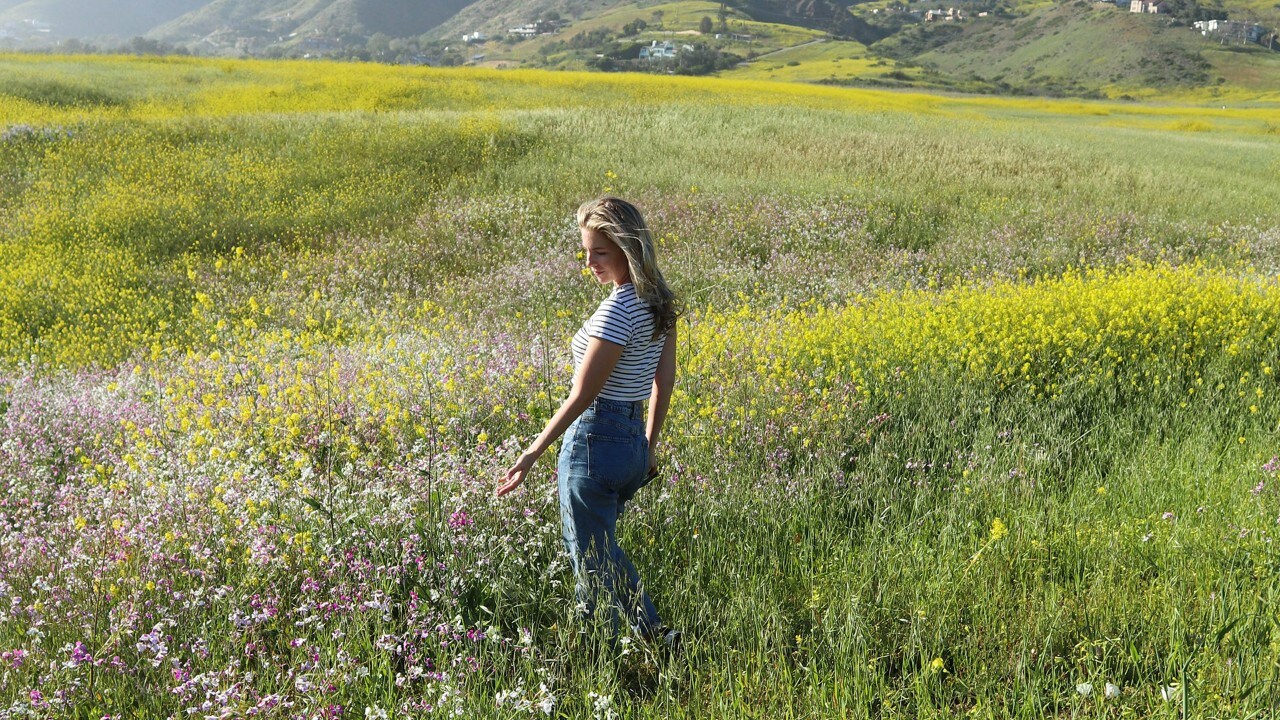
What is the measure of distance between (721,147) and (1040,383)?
10979mm

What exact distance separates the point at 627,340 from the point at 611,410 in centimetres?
28

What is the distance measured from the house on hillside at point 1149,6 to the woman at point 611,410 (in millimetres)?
177572

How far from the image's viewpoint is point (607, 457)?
9.59ft

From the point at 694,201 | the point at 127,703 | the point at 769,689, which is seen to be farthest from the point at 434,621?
the point at 694,201

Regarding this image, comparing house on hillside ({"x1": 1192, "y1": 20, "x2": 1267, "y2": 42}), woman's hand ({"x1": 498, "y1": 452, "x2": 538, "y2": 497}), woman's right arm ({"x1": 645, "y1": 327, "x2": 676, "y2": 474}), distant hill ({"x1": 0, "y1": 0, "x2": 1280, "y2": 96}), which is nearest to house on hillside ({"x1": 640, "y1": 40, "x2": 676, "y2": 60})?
distant hill ({"x1": 0, "y1": 0, "x2": 1280, "y2": 96})

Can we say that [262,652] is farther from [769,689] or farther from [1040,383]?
[1040,383]

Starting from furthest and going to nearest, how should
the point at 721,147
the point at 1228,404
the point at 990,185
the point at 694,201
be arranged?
the point at 721,147 → the point at 990,185 → the point at 694,201 → the point at 1228,404

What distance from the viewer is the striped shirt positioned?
2.79m

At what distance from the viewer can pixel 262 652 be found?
2.80 m

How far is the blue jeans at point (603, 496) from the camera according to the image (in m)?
2.93

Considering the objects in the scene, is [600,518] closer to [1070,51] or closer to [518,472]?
[518,472]

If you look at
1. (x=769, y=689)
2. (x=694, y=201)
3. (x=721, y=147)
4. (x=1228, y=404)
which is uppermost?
(x=721, y=147)

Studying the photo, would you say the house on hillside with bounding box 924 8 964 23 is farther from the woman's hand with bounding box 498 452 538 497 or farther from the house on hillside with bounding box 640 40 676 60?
the woman's hand with bounding box 498 452 538 497

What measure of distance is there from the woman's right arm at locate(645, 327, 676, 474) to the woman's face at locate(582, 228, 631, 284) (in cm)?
35
